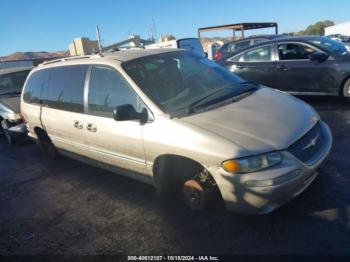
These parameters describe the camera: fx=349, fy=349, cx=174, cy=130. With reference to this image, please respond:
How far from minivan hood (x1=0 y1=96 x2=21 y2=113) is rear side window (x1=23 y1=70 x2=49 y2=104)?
171 cm

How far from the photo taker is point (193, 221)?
3641 millimetres

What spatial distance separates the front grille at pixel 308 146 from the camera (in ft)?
10.5

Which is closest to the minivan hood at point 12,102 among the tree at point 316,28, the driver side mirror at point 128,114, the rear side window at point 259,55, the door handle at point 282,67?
the driver side mirror at point 128,114

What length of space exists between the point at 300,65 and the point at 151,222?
523 centimetres

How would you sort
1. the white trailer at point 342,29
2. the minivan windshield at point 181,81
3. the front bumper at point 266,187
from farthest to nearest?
the white trailer at point 342,29 < the minivan windshield at point 181,81 < the front bumper at point 266,187

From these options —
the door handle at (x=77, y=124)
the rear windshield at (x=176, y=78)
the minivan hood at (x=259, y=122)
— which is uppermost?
the rear windshield at (x=176, y=78)

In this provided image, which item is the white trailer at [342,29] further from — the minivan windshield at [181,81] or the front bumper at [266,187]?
the front bumper at [266,187]

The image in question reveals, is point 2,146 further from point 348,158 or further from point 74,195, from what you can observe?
point 348,158

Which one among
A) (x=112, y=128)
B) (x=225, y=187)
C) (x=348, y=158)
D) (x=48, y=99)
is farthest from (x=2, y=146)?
(x=348, y=158)

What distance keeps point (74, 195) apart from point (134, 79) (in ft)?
6.26

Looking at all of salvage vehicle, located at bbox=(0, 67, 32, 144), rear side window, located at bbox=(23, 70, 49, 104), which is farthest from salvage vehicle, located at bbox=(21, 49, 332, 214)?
salvage vehicle, located at bbox=(0, 67, 32, 144)

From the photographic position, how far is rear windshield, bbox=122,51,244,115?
392 centimetres

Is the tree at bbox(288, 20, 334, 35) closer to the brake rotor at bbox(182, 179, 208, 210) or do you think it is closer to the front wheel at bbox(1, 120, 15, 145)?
the front wheel at bbox(1, 120, 15, 145)

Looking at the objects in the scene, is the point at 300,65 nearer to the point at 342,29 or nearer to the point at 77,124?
the point at 77,124
